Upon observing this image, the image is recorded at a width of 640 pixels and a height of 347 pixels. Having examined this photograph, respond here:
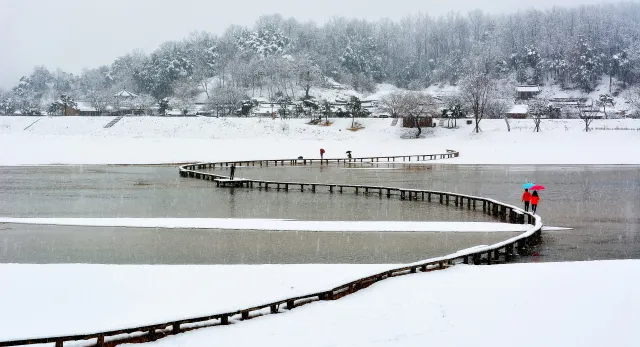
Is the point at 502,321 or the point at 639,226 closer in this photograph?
the point at 502,321

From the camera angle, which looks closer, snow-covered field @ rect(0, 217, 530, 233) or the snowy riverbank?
the snowy riverbank

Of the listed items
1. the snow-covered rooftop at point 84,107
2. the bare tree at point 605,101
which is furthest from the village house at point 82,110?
the bare tree at point 605,101

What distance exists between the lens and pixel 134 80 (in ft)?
364

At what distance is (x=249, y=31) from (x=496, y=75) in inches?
1977

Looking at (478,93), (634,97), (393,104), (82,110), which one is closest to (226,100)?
(82,110)

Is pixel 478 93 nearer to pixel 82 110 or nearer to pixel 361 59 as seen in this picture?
pixel 361 59

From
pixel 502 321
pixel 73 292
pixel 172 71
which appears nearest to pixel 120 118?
pixel 172 71

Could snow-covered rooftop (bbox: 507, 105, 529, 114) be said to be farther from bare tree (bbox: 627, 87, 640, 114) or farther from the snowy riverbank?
the snowy riverbank

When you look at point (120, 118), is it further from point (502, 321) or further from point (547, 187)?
point (502, 321)

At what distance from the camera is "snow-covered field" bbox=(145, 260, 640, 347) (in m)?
10.2

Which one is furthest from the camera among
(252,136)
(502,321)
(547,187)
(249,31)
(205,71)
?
(249,31)

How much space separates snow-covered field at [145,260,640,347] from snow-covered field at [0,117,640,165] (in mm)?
39264

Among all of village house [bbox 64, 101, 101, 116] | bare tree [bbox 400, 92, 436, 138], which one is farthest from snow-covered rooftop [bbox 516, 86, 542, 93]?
village house [bbox 64, 101, 101, 116]

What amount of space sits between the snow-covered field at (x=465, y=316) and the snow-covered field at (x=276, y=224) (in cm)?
695
